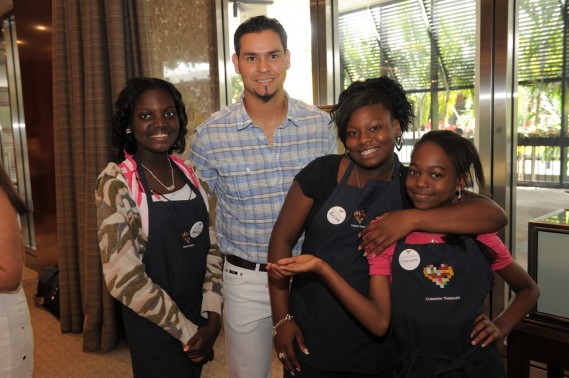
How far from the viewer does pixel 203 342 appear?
5.12ft

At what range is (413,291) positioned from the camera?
126 centimetres

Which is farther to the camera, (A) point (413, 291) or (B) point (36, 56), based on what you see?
(B) point (36, 56)

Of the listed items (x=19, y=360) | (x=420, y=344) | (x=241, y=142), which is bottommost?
(x=19, y=360)

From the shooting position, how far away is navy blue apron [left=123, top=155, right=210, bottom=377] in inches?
59.0

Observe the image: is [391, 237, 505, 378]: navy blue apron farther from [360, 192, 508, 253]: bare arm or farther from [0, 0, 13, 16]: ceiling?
[0, 0, 13, 16]: ceiling

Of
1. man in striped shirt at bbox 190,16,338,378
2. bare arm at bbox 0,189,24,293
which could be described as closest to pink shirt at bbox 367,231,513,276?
man in striped shirt at bbox 190,16,338,378

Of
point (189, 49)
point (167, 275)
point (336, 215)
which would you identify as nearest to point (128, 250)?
point (167, 275)

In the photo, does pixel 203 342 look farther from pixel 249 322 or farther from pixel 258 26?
pixel 258 26

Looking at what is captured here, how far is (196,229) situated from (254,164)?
0.33 metres

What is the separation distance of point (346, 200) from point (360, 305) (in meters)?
0.29

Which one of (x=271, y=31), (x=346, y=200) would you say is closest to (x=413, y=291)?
(x=346, y=200)

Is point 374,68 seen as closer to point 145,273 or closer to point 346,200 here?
point 346,200

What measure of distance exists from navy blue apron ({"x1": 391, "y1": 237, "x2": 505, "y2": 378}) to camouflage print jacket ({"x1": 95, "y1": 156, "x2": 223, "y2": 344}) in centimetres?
67

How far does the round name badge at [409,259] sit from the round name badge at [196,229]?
2.19 feet
